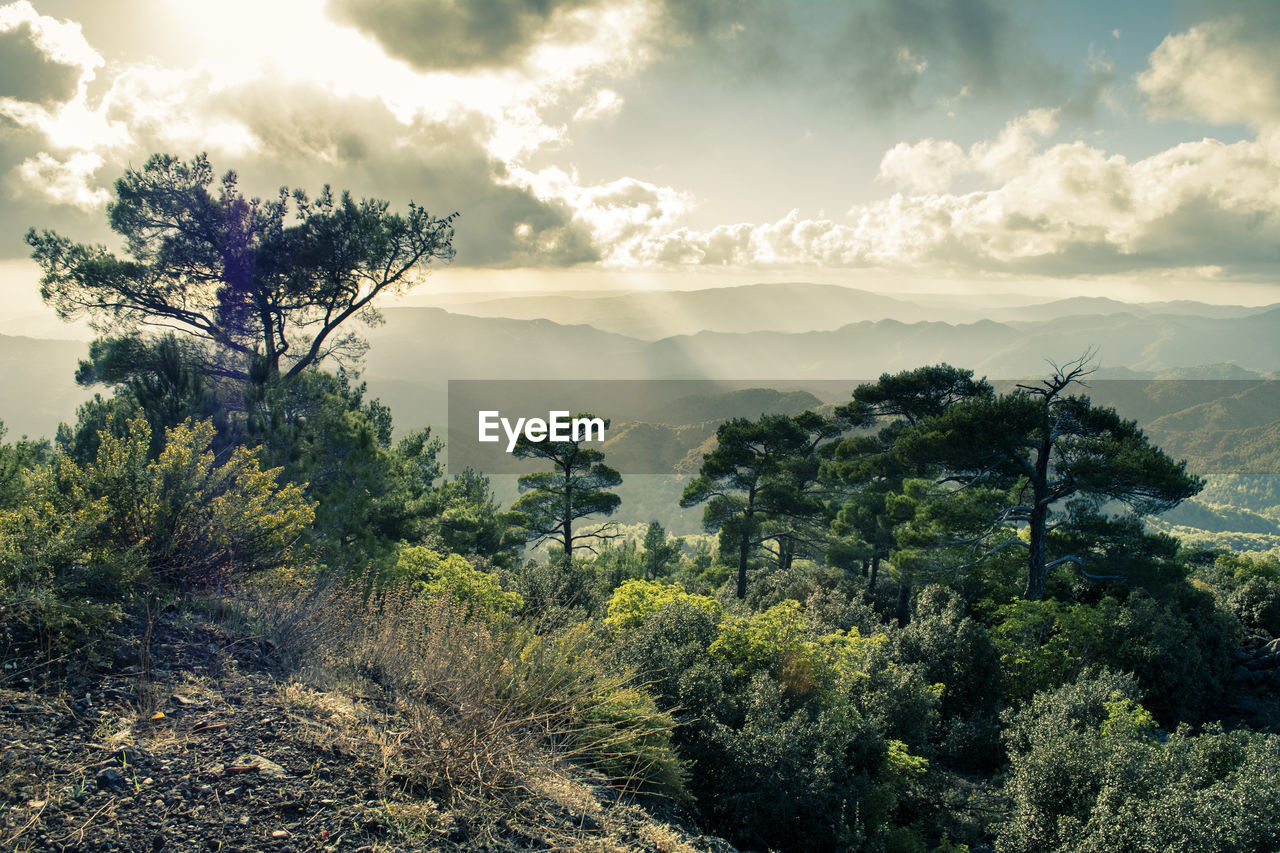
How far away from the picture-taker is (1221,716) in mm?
10656

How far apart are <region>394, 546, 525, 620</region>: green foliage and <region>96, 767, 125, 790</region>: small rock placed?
3932 mm

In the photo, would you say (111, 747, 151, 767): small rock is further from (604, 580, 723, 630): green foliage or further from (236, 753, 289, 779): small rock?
(604, 580, 723, 630): green foliage

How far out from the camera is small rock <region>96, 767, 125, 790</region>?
2701mm

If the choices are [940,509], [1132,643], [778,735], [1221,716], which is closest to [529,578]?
[778,735]

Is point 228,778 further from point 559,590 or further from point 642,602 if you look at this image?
point 559,590

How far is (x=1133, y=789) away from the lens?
5.44 m

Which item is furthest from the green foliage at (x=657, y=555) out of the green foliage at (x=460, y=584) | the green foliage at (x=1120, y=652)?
the green foliage at (x=460, y=584)

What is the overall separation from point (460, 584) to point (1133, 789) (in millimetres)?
7660

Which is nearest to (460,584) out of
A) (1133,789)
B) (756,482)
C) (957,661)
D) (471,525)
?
(1133,789)

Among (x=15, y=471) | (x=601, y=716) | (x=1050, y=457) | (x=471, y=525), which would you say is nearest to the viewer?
(x=601, y=716)

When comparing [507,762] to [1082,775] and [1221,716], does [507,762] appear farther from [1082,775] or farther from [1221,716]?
[1221,716]

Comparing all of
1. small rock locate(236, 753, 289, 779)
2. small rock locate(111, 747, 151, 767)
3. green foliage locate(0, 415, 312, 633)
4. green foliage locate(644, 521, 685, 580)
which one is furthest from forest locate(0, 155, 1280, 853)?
green foliage locate(644, 521, 685, 580)

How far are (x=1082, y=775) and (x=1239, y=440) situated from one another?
265 m

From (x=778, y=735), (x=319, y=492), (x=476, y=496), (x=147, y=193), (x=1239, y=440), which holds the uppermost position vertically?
(x=147, y=193)
